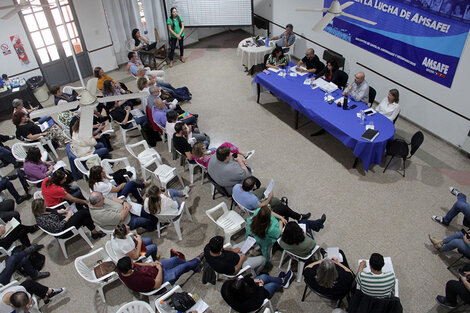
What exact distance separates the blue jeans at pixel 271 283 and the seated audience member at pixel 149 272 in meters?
0.93

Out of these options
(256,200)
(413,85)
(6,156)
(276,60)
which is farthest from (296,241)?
(6,156)

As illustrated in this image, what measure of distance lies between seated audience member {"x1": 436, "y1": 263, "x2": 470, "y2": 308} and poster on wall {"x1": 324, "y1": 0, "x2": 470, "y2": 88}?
3.54 metres

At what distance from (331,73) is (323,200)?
2908mm

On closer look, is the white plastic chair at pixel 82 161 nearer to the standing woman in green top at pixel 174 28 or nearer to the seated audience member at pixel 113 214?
the seated audience member at pixel 113 214

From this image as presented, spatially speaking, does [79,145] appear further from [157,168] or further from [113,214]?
[113,214]

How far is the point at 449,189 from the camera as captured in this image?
213 inches

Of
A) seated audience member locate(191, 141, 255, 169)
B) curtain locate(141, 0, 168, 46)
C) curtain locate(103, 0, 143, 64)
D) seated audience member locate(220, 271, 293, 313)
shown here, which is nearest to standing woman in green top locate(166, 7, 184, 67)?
curtain locate(141, 0, 168, 46)

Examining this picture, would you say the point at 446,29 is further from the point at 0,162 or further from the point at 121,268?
the point at 0,162

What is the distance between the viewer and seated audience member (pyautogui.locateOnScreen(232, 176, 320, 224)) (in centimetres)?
454

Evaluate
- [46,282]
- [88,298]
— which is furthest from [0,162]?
[88,298]

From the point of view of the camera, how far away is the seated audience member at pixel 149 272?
12.1ft

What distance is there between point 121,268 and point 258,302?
4.77 ft

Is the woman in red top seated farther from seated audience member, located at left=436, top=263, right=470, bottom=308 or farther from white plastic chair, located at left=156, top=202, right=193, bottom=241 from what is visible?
seated audience member, located at left=436, top=263, right=470, bottom=308

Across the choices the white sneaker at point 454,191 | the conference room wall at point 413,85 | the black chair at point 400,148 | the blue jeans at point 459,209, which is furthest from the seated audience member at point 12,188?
the conference room wall at point 413,85
